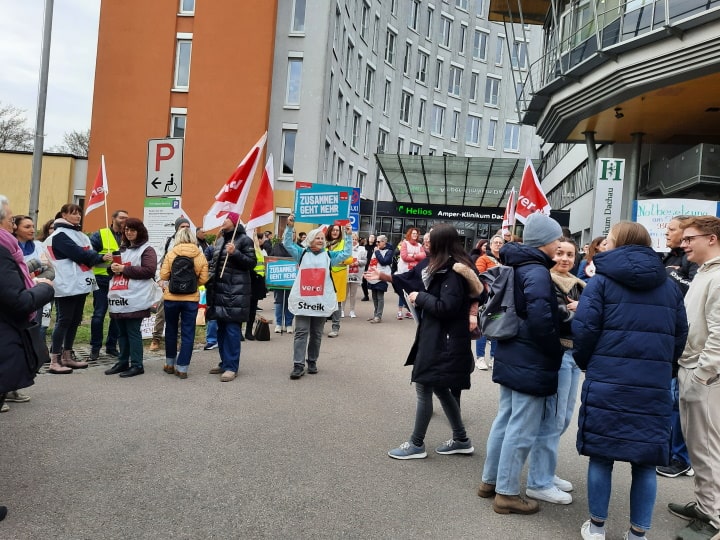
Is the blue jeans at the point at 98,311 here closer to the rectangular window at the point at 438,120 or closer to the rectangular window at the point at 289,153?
the rectangular window at the point at 289,153

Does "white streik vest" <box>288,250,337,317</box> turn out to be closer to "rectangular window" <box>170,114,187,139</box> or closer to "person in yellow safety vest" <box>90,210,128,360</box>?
"person in yellow safety vest" <box>90,210,128,360</box>

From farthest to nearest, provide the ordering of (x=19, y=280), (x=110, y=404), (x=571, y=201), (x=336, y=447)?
(x=571, y=201) < (x=110, y=404) < (x=336, y=447) < (x=19, y=280)

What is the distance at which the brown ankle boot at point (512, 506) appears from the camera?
4203mm

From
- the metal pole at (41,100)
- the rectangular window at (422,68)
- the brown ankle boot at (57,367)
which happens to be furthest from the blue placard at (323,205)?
the rectangular window at (422,68)

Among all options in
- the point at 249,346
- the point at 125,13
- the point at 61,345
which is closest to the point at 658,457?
the point at 61,345

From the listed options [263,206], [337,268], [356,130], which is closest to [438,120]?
[356,130]

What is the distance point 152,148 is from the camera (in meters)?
9.70

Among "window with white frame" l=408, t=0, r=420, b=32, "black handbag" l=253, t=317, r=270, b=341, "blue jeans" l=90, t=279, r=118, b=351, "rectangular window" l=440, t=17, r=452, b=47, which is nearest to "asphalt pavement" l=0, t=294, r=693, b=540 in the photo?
"blue jeans" l=90, t=279, r=118, b=351

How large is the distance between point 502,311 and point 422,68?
163 feet

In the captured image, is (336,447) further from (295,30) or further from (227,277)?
(295,30)

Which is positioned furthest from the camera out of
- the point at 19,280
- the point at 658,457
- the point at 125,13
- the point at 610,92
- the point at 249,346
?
the point at 125,13

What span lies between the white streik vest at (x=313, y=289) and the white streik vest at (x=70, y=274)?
257cm

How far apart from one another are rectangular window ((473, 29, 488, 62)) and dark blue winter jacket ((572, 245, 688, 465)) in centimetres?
5627

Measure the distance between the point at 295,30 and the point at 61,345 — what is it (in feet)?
81.6
